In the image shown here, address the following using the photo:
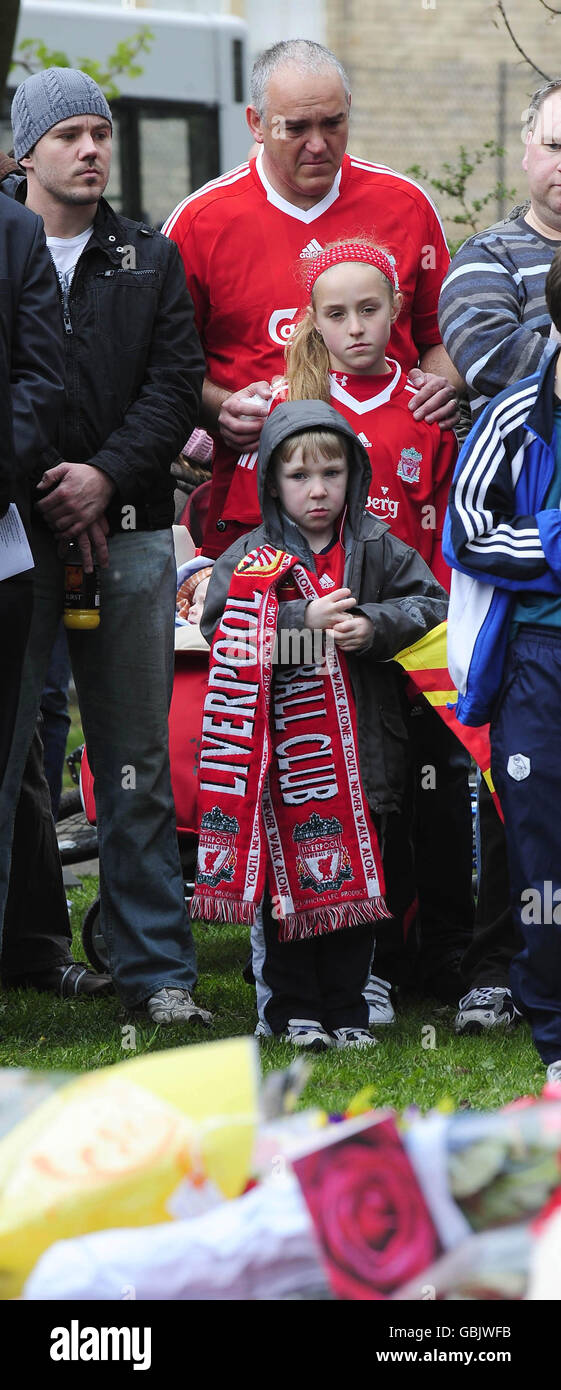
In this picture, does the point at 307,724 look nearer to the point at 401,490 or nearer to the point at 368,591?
the point at 368,591

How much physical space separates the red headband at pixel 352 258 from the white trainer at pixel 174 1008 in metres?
1.85

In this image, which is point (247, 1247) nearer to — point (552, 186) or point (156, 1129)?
point (156, 1129)

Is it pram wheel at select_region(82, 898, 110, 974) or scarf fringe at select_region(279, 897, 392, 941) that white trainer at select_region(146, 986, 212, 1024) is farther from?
pram wheel at select_region(82, 898, 110, 974)

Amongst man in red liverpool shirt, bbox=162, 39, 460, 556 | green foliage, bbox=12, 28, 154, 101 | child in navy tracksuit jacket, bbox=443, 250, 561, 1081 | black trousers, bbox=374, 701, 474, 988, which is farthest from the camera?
green foliage, bbox=12, 28, 154, 101

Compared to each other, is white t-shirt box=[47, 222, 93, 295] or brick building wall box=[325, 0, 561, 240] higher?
white t-shirt box=[47, 222, 93, 295]

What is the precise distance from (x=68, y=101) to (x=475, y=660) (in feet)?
5.96

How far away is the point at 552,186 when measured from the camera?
4363 mm

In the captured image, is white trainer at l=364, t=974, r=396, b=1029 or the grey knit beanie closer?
the grey knit beanie

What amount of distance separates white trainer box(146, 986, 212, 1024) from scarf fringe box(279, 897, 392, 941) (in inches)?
16.1

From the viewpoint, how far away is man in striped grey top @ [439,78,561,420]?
14.1 ft

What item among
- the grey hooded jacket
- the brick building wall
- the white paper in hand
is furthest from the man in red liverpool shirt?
the brick building wall

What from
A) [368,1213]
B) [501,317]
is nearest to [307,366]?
[501,317]

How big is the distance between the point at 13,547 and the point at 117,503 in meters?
0.51

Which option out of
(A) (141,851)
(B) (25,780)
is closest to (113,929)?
(A) (141,851)
